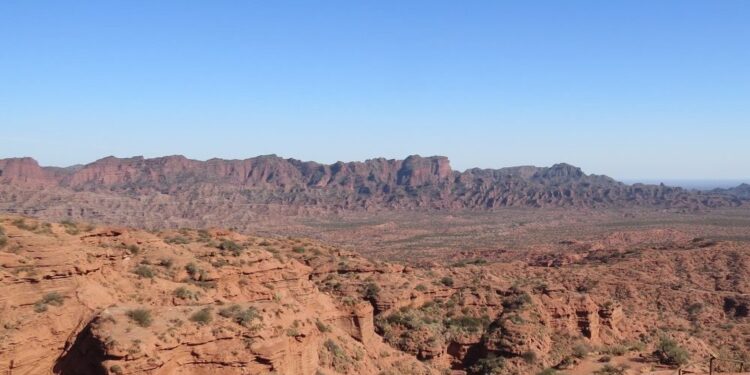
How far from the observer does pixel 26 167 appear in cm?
14775

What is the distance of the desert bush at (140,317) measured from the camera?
17078mm

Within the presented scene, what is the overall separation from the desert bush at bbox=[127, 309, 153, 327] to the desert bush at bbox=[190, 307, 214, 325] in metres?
1.23

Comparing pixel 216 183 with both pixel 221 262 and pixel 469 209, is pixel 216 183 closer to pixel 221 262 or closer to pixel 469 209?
pixel 469 209

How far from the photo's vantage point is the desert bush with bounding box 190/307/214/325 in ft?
58.5

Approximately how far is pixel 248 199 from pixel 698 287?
13356 cm

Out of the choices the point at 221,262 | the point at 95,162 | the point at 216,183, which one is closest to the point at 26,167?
the point at 95,162

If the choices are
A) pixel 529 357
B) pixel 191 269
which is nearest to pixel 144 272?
pixel 191 269

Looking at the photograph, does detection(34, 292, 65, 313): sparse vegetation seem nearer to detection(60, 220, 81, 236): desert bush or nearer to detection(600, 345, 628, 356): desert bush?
detection(60, 220, 81, 236): desert bush

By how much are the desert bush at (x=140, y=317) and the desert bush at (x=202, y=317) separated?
48.5 inches

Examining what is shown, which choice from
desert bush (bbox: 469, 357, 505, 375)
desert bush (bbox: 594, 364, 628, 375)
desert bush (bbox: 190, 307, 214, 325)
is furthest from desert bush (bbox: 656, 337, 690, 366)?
desert bush (bbox: 190, 307, 214, 325)

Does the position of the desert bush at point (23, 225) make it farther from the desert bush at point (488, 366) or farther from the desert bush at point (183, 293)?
the desert bush at point (488, 366)

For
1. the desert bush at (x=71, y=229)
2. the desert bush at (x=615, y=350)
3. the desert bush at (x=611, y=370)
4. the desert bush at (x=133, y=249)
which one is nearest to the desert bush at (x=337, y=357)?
the desert bush at (x=133, y=249)

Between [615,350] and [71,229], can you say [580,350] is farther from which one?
[71,229]

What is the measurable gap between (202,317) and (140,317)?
1.76 meters
